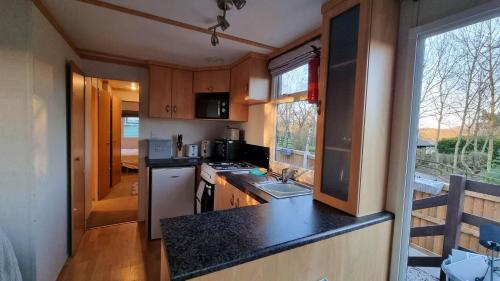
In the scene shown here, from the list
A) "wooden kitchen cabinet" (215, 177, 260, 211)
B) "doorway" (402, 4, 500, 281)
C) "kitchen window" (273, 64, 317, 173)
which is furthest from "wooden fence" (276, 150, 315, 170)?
"doorway" (402, 4, 500, 281)

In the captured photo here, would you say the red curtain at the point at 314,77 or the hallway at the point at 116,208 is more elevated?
the red curtain at the point at 314,77

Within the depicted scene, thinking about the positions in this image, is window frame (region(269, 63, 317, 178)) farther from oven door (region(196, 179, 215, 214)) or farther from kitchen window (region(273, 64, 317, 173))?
oven door (region(196, 179, 215, 214))

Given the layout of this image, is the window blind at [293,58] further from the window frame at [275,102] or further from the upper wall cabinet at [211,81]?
the upper wall cabinet at [211,81]

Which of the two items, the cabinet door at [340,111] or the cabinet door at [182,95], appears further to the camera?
the cabinet door at [182,95]

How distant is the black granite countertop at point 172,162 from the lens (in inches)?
110

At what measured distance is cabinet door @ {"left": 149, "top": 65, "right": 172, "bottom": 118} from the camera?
293 centimetres

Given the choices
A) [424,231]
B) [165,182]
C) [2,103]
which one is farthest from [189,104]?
[424,231]

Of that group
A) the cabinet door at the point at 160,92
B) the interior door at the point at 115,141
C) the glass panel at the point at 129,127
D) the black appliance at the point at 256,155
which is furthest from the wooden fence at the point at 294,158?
the glass panel at the point at 129,127

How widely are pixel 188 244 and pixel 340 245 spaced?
744 mm

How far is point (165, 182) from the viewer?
2.80 m

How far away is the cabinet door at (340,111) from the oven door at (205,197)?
1.36 metres

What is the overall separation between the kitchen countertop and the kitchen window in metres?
0.81

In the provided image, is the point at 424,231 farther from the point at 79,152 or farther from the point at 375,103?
the point at 79,152

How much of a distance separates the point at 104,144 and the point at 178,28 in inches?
125
